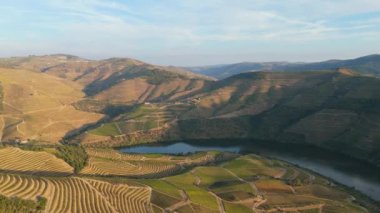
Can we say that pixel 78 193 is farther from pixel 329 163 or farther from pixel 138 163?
pixel 329 163

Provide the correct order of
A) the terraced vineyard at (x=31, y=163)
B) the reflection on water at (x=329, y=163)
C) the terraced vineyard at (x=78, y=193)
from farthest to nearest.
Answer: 1. the reflection on water at (x=329, y=163)
2. the terraced vineyard at (x=31, y=163)
3. the terraced vineyard at (x=78, y=193)

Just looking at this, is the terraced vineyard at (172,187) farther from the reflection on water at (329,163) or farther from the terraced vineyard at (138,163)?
the reflection on water at (329,163)

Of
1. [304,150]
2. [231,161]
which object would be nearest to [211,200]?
[231,161]

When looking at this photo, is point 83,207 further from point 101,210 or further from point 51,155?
point 51,155

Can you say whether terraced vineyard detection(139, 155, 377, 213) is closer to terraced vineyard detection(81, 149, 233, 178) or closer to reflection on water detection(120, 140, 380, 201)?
reflection on water detection(120, 140, 380, 201)

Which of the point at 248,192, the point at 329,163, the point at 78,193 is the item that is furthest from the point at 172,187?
the point at 329,163

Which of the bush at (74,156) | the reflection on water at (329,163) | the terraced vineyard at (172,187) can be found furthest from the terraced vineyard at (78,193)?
the reflection on water at (329,163)
